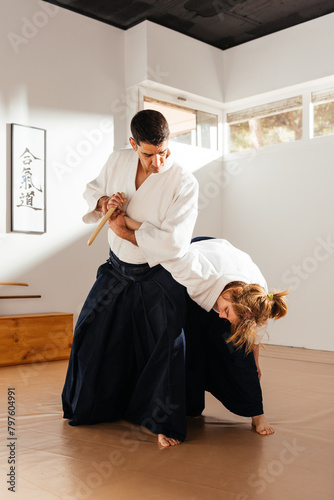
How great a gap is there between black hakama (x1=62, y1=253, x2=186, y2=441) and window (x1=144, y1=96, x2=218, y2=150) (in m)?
3.25

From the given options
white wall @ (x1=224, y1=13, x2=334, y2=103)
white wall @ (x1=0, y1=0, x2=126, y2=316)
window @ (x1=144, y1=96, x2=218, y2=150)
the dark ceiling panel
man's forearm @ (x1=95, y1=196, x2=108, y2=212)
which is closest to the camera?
man's forearm @ (x1=95, y1=196, x2=108, y2=212)

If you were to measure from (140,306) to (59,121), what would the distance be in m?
2.74

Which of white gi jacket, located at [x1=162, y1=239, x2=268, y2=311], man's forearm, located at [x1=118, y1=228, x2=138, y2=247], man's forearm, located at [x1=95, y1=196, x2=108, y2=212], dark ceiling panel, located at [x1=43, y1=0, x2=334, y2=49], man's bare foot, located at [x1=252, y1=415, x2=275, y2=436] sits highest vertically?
dark ceiling panel, located at [x1=43, y1=0, x2=334, y2=49]

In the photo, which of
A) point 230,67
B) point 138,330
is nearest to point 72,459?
point 138,330

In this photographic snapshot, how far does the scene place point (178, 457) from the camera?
1.93 metres

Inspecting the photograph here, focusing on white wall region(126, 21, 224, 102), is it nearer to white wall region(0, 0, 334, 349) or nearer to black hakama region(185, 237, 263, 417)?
white wall region(0, 0, 334, 349)

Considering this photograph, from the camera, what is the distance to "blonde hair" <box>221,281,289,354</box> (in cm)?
211

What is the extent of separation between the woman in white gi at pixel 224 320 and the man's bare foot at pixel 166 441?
336 mm

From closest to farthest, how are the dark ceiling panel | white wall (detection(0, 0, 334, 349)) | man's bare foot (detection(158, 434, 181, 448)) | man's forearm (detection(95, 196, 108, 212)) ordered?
man's bare foot (detection(158, 434, 181, 448)), man's forearm (detection(95, 196, 108, 212)), white wall (detection(0, 0, 334, 349)), the dark ceiling panel

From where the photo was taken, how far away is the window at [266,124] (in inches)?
208

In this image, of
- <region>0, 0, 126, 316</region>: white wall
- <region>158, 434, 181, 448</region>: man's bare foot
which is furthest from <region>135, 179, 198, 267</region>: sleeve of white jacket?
<region>0, 0, 126, 316</region>: white wall

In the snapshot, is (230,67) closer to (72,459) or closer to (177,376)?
(177,376)

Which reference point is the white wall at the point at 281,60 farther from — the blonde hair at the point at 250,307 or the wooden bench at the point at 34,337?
the blonde hair at the point at 250,307

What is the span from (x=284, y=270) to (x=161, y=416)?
10.8 feet
